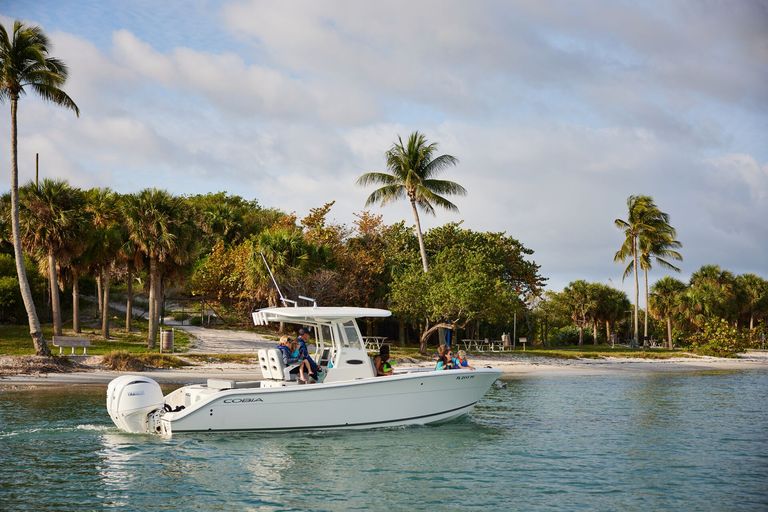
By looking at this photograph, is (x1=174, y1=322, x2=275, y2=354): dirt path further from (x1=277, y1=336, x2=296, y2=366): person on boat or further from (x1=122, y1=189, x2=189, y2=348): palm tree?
(x1=277, y1=336, x2=296, y2=366): person on boat

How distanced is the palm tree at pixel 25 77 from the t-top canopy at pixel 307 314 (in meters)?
18.0

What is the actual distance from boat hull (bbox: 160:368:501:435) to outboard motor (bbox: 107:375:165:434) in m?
0.46

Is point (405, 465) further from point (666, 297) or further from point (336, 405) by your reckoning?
point (666, 297)

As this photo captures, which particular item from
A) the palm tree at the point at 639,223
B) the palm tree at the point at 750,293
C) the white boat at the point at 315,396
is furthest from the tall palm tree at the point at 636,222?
the white boat at the point at 315,396

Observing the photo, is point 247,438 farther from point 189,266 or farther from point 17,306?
point 17,306

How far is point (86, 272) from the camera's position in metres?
45.4

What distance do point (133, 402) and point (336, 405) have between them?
4.42 metres

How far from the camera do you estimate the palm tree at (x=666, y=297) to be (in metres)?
70.4

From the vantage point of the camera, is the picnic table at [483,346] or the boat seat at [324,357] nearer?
the boat seat at [324,357]

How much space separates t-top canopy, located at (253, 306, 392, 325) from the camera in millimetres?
18656

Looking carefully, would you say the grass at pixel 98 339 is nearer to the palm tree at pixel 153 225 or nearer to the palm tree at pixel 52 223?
the palm tree at pixel 153 225

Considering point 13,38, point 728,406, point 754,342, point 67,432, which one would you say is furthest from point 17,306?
point 754,342

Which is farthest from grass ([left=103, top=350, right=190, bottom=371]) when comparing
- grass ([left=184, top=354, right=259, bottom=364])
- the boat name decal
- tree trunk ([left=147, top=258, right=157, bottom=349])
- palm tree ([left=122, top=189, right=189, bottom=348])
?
the boat name decal

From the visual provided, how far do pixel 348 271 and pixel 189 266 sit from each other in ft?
45.3
